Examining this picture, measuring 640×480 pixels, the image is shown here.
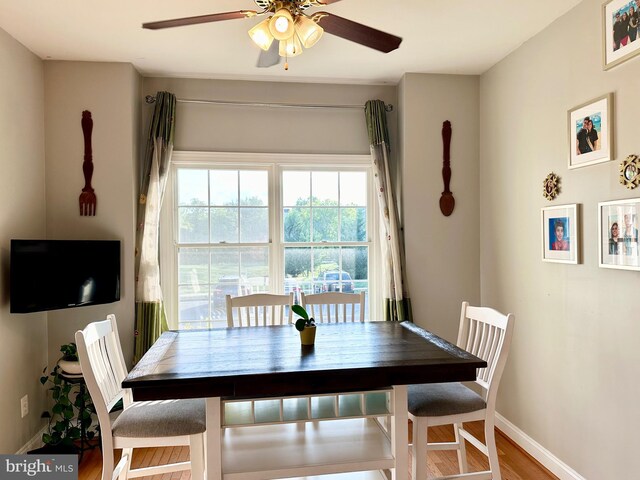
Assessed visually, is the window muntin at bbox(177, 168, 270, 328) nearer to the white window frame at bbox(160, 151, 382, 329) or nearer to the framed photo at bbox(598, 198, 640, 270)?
the white window frame at bbox(160, 151, 382, 329)

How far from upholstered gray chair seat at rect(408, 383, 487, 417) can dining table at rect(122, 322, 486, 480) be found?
0.60ft

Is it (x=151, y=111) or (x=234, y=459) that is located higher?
(x=151, y=111)

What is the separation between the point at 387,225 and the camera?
3289 millimetres

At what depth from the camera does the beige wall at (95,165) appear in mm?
2990

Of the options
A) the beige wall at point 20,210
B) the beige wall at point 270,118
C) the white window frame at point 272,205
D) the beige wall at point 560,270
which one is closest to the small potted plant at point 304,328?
the white window frame at point 272,205

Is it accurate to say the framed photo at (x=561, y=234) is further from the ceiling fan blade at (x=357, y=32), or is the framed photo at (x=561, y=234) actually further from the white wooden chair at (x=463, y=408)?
the ceiling fan blade at (x=357, y=32)

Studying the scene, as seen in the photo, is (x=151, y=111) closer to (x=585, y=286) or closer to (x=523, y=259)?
(x=523, y=259)

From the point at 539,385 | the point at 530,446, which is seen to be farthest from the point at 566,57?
the point at 530,446

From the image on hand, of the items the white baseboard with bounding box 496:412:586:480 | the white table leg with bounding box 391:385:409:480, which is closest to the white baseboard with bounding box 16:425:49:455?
the white table leg with bounding box 391:385:409:480

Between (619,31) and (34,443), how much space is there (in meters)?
4.21

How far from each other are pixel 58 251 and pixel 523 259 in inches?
122

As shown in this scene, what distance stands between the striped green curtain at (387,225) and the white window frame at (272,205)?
180 mm

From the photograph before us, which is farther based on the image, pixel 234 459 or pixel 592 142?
pixel 592 142

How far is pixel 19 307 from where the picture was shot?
2.48m
